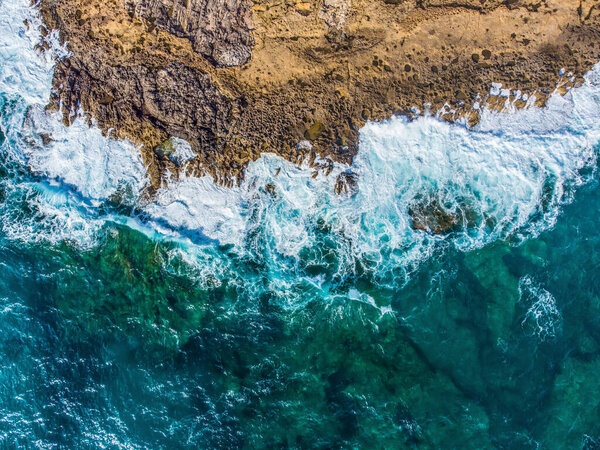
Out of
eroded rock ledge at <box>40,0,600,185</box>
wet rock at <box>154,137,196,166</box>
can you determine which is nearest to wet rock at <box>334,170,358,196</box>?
eroded rock ledge at <box>40,0,600,185</box>

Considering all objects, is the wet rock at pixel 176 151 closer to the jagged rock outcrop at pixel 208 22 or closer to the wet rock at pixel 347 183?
the jagged rock outcrop at pixel 208 22

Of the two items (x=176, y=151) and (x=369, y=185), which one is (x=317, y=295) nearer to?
(x=369, y=185)

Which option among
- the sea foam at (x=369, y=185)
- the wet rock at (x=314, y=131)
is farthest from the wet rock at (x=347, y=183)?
the wet rock at (x=314, y=131)

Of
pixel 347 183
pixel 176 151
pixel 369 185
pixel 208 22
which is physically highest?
pixel 208 22

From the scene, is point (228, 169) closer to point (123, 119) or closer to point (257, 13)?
point (123, 119)

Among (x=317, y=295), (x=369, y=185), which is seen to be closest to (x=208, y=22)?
(x=369, y=185)

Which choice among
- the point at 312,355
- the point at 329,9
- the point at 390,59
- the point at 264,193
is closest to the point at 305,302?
the point at 312,355
